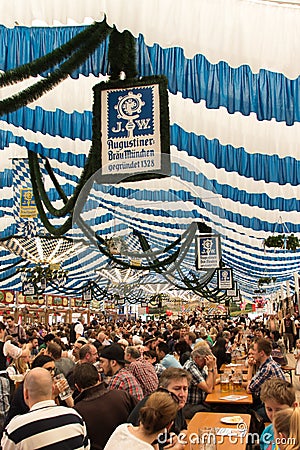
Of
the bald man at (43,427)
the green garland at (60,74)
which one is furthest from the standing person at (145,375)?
the green garland at (60,74)

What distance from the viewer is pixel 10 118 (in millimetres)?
5859

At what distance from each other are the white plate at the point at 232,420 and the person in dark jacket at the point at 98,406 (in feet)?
2.66

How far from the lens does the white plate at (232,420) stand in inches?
186

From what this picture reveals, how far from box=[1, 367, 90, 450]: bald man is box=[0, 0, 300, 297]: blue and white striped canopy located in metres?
2.25

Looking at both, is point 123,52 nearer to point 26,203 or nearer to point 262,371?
point 262,371

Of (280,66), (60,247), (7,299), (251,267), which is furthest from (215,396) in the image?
(7,299)

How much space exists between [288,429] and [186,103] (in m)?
3.71

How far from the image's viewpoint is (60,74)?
15.4 ft

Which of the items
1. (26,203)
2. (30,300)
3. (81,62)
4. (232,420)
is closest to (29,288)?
(30,300)

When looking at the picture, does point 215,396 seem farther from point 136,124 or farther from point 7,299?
point 7,299

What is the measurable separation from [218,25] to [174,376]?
2369 mm

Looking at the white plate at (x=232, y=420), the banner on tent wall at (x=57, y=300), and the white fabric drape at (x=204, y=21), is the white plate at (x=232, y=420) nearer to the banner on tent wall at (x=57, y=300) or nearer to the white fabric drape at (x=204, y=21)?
the white fabric drape at (x=204, y=21)

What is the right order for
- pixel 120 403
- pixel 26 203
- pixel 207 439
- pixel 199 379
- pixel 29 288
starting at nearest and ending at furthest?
pixel 207 439, pixel 120 403, pixel 199 379, pixel 26 203, pixel 29 288

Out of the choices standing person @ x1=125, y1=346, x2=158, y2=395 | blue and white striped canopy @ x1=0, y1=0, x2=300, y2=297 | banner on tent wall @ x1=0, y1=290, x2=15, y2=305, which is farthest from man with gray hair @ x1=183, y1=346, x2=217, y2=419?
banner on tent wall @ x1=0, y1=290, x2=15, y2=305
